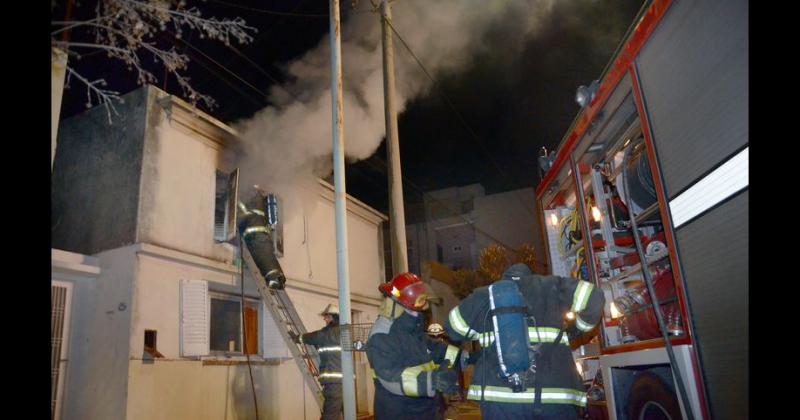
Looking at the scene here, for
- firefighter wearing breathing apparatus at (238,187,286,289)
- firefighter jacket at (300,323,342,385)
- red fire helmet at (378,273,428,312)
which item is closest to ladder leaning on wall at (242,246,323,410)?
firefighter wearing breathing apparatus at (238,187,286,289)

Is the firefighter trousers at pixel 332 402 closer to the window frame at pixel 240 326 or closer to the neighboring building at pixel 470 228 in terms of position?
the window frame at pixel 240 326

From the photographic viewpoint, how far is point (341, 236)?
15.3 feet

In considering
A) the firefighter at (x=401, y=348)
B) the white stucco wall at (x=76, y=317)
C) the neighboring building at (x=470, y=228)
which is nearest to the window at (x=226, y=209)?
the white stucco wall at (x=76, y=317)

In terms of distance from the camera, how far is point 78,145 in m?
8.24

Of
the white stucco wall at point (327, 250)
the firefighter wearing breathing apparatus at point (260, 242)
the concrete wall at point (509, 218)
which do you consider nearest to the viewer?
the firefighter wearing breathing apparatus at point (260, 242)

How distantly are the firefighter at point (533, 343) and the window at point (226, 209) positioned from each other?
600 cm

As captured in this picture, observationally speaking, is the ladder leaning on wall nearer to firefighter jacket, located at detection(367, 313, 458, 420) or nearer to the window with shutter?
the window with shutter

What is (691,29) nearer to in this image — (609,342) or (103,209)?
(609,342)

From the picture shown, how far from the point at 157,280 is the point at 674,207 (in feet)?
22.0

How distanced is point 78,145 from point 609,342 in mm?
8334

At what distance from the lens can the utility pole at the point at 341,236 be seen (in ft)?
14.4

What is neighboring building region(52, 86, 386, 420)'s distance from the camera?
6.73m

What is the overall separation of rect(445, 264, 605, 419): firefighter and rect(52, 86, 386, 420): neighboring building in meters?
5.24
